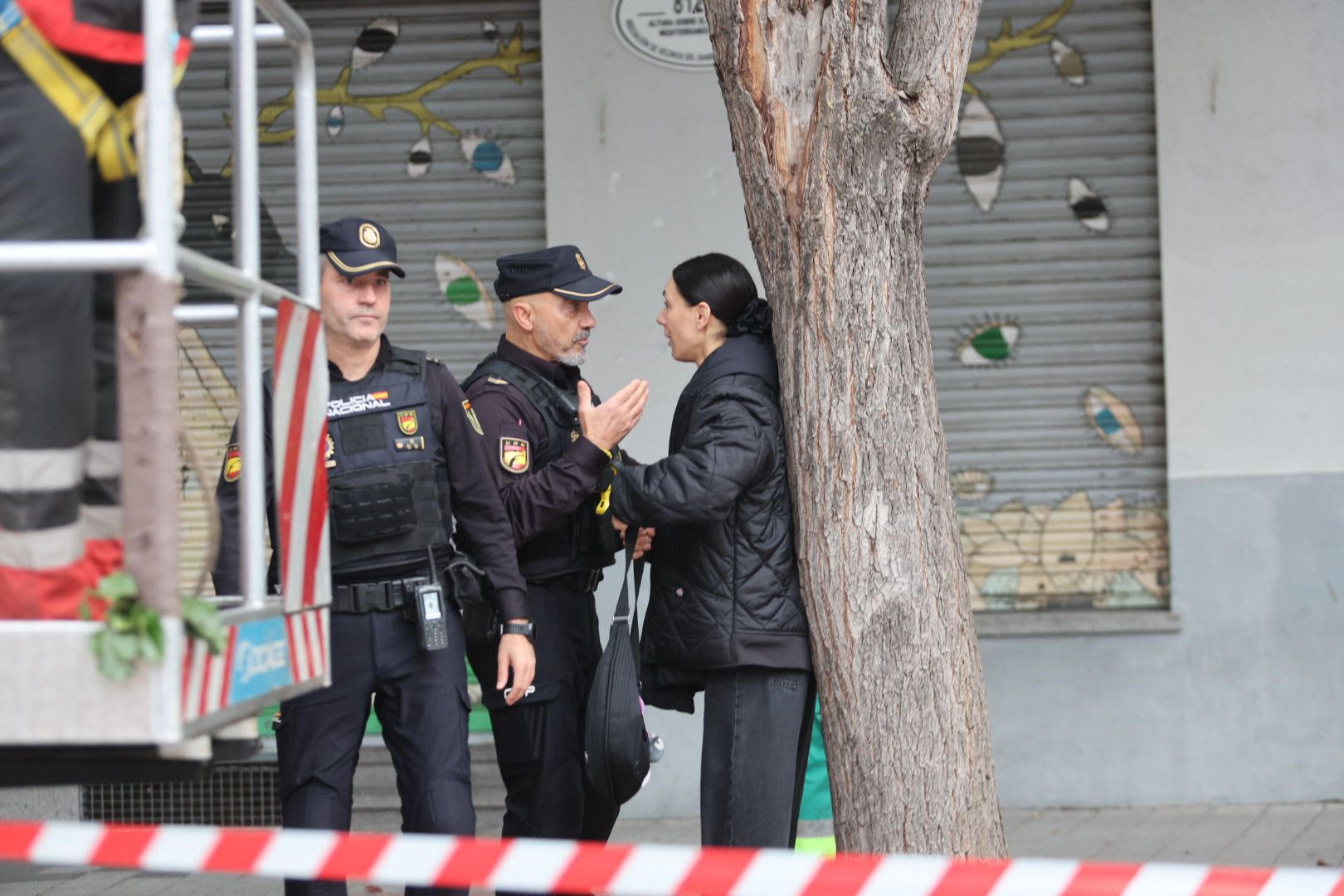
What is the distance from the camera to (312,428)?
3287 mm

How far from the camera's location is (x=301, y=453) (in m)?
3.24

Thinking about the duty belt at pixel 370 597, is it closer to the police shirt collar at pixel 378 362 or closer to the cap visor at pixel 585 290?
the police shirt collar at pixel 378 362

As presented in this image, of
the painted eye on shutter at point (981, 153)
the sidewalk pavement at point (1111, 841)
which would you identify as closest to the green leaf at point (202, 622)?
the sidewalk pavement at point (1111, 841)

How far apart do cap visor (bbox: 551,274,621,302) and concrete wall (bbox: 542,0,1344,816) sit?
6.79ft

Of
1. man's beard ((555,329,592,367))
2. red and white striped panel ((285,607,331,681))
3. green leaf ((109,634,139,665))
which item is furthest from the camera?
man's beard ((555,329,592,367))

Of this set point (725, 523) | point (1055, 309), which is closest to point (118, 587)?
point (725, 523)

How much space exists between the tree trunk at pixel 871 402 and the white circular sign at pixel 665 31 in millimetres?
2783

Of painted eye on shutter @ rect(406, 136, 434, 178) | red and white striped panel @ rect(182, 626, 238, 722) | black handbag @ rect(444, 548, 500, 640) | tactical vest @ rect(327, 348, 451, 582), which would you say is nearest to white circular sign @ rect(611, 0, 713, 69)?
painted eye on shutter @ rect(406, 136, 434, 178)

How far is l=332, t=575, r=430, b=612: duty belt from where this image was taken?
13.1 ft

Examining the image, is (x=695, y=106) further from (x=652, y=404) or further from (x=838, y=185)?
(x=838, y=185)

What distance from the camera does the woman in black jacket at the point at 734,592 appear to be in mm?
3979

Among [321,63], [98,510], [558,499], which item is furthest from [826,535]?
[321,63]

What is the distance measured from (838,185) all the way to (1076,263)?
3289 mm

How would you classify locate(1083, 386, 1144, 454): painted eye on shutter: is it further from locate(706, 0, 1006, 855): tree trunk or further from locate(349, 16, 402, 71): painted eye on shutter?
locate(349, 16, 402, 71): painted eye on shutter
